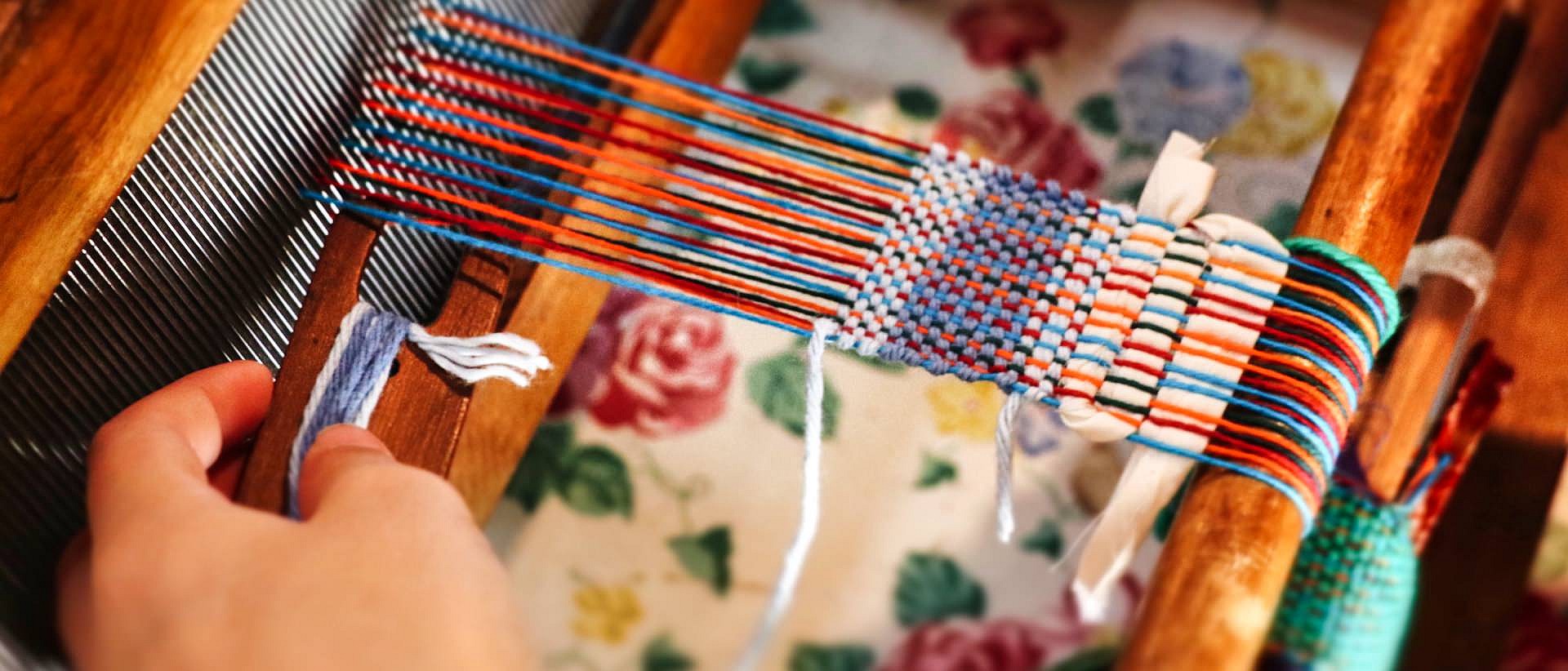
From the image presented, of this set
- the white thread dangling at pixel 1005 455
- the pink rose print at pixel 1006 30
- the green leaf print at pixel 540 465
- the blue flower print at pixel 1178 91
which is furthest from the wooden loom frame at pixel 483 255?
the pink rose print at pixel 1006 30

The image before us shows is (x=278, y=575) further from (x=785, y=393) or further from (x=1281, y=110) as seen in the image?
(x=1281, y=110)

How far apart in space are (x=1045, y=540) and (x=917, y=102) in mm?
459

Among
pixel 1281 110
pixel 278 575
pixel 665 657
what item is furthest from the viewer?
pixel 1281 110

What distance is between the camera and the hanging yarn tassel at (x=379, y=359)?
741 mm

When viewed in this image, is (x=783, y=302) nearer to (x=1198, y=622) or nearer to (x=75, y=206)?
(x=1198, y=622)

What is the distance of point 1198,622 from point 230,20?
699 mm

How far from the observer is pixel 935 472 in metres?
1.11

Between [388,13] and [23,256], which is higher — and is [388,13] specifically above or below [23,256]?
above

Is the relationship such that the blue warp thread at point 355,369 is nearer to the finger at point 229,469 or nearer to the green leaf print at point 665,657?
the finger at point 229,469

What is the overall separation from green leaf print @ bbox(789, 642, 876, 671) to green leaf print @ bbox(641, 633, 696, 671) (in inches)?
3.7

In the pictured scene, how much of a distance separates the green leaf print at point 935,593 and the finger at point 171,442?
1.90 ft

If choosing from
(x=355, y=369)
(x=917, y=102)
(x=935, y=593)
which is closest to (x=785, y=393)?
(x=935, y=593)

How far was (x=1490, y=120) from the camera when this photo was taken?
1.00m

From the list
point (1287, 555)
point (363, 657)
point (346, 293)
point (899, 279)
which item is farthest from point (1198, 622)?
point (346, 293)
